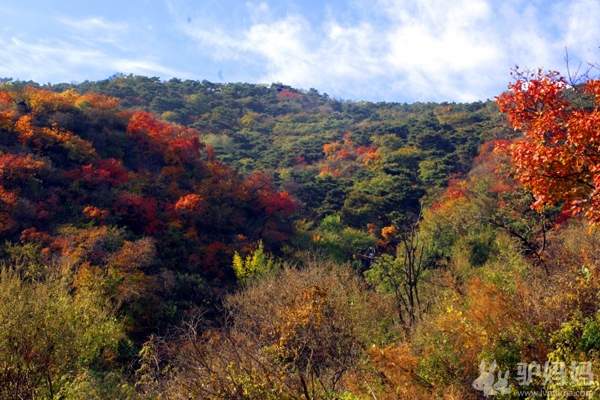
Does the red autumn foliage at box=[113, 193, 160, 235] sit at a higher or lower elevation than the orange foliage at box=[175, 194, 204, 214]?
lower

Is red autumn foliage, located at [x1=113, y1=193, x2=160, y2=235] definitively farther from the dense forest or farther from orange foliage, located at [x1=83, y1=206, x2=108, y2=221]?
orange foliage, located at [x1=83, y1=206, x2=108, y2=221]

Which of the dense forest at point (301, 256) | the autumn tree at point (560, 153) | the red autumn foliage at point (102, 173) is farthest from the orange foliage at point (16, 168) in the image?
the autumn tree at point (560, 153)

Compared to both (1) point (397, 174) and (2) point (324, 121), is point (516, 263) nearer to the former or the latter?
(1) point (397, 174)

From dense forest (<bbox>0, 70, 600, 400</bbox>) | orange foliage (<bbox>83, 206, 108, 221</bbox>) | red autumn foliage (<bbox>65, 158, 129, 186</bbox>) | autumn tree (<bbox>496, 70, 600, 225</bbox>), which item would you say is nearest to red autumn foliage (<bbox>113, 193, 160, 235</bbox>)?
dense forest (<bbox>0, 70, 600, 400</bbox>)

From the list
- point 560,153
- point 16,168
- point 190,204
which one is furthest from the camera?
point 190,204

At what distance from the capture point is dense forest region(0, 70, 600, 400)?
591cm

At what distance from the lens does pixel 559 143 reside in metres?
5.25

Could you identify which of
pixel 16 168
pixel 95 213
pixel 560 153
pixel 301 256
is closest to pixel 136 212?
pixel 95 213

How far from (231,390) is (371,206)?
2996 cm

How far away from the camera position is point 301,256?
23938 mm

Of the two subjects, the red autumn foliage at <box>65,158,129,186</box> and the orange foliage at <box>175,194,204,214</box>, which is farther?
the orange foliage at <box>175,194,204,214</box>

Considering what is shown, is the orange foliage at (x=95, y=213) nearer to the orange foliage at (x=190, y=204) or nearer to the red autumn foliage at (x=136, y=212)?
the red autumn foliage at (x=136, y=212)

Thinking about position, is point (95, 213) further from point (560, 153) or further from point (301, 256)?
point (560, 153)

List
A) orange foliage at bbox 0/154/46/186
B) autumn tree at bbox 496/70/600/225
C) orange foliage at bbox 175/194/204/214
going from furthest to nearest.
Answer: orange foliage at bbox 175/194/204/214 < orange foliage at bbox 0/154/46/186 < autumn tree at bbox 496/70/600/225
